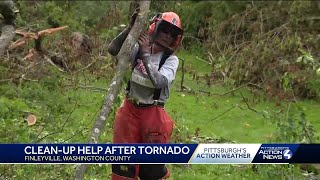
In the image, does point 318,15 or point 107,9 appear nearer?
point 318,15

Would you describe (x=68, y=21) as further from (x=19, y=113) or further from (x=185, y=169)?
(x=185, y=169)

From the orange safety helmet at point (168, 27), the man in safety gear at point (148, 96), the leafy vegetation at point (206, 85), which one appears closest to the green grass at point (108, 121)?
the leafy vegetation at point (206, 85)

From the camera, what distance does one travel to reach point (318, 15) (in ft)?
43.0

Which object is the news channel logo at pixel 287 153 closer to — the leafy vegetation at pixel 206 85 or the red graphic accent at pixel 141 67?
the leafy vegetation at pixel 206 85

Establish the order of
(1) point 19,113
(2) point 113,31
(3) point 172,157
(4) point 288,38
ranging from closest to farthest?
1. (3) point 172,157
2. (1) point 19,113
3. (4) point 288,38
4. (2) point 113,31

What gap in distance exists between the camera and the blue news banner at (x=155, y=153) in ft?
16.0

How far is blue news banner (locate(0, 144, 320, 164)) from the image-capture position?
4.86 m

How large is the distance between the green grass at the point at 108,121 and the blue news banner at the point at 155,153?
785mm

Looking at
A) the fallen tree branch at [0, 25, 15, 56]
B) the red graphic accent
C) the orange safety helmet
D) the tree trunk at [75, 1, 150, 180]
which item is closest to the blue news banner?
the tree trunk at [75, 1, 150, 180]

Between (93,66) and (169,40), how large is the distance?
15.0 feet

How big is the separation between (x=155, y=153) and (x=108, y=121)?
300cm

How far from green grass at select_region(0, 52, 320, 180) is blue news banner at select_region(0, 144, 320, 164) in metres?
0.78

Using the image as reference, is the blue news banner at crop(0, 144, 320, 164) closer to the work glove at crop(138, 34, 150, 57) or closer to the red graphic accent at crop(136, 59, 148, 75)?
the red graphic accent at crop(136, 59, 148, 75)

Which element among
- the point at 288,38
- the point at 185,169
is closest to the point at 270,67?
the point at 288,38
